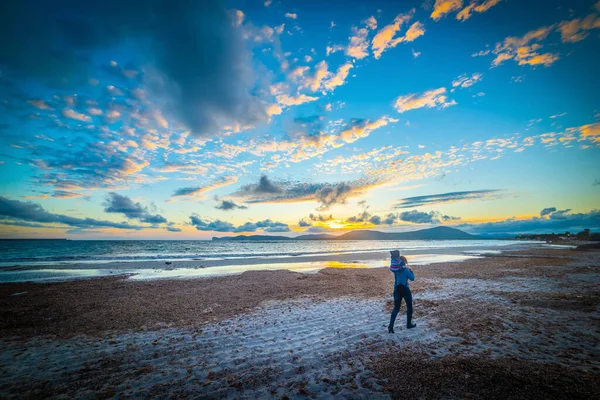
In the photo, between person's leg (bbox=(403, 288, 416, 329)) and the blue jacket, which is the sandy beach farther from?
the blue jacket

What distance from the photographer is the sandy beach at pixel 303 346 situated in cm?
569

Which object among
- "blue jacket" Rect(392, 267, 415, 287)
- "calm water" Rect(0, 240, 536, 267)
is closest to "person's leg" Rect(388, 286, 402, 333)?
"blue jacket" Rect(392, 267, 415, 287)

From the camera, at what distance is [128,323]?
1084cm

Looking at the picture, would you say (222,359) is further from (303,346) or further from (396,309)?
(396,309)

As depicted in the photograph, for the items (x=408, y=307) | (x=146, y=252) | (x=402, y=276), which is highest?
(x=402, y=276)

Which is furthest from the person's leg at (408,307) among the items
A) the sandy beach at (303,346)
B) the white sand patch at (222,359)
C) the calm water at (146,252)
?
the calm water at (146,252)

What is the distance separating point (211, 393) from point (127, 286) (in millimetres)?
18428

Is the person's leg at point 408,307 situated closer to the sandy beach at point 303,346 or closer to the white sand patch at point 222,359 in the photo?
the white sand patch at point 222,359

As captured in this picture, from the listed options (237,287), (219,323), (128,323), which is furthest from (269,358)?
(237,287)

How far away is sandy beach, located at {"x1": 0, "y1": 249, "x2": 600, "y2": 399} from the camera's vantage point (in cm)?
569

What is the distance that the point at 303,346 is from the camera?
801 centimetres

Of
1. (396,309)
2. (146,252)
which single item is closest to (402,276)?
(396,309)

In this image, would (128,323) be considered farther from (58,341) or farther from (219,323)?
(219,323)

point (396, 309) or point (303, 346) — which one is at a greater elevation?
point (396, 309)
